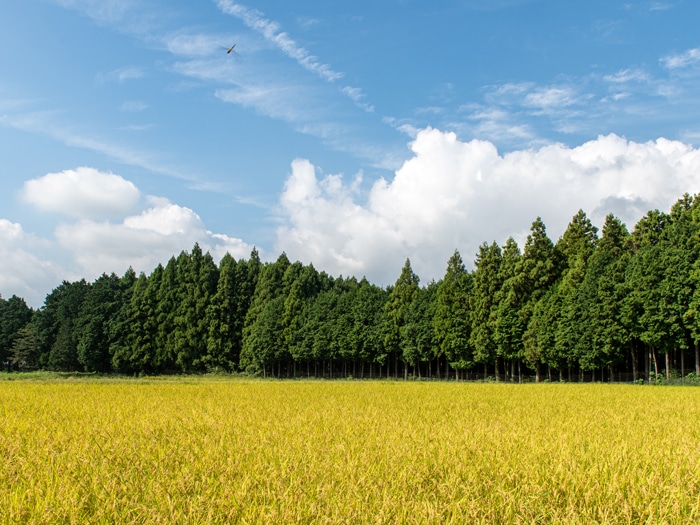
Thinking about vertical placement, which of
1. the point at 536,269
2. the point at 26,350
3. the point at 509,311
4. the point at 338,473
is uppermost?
the point at 536,269

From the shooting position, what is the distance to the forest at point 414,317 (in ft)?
167

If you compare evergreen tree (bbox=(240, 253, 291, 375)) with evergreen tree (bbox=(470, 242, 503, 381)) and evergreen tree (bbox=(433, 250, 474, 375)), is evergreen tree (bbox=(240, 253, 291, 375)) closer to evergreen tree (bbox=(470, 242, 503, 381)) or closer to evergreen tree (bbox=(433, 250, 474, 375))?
evergreen tree (bbox=(433, 250, 474, 375))

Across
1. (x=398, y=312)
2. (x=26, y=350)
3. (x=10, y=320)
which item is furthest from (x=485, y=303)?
(x=10, y=320)

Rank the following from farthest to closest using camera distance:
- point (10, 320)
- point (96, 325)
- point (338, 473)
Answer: point (10, 320) → point (96, 325) → point (338, 473)

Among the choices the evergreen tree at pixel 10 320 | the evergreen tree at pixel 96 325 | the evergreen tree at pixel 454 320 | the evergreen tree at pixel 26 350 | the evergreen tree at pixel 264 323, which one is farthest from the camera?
the evergreen tree at pixel 10 320

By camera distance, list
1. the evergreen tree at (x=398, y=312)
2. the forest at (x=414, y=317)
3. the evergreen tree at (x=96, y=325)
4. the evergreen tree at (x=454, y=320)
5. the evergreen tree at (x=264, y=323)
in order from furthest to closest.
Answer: the evergreen tree at (x=96, y=325) < the evergreen tree at (x=264, y=323) < the evergreen tree at (x=398, y=312) < the evergreen tree at (x=454, y=320) < the forest at (x=414, y=317)

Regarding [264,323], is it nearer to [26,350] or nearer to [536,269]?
[536,269]

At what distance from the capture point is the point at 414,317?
7019cm

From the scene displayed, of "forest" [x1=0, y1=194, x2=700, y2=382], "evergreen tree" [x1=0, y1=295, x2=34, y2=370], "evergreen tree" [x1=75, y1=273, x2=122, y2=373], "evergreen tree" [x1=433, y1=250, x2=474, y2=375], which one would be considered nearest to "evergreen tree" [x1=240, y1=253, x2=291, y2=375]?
"forest" [x1=0, y1=194, x2=700, y2=382]

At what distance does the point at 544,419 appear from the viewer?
16.4m

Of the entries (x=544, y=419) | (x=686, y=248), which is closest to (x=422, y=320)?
(x=686, y=248)

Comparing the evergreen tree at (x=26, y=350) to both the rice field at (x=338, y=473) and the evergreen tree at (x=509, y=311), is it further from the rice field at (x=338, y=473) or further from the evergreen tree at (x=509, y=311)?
the rice field at (x=338, y=473)

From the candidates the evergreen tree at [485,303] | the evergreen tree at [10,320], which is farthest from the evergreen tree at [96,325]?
the evergreen tree at [485,303]

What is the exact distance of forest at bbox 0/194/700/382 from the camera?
51.0m
